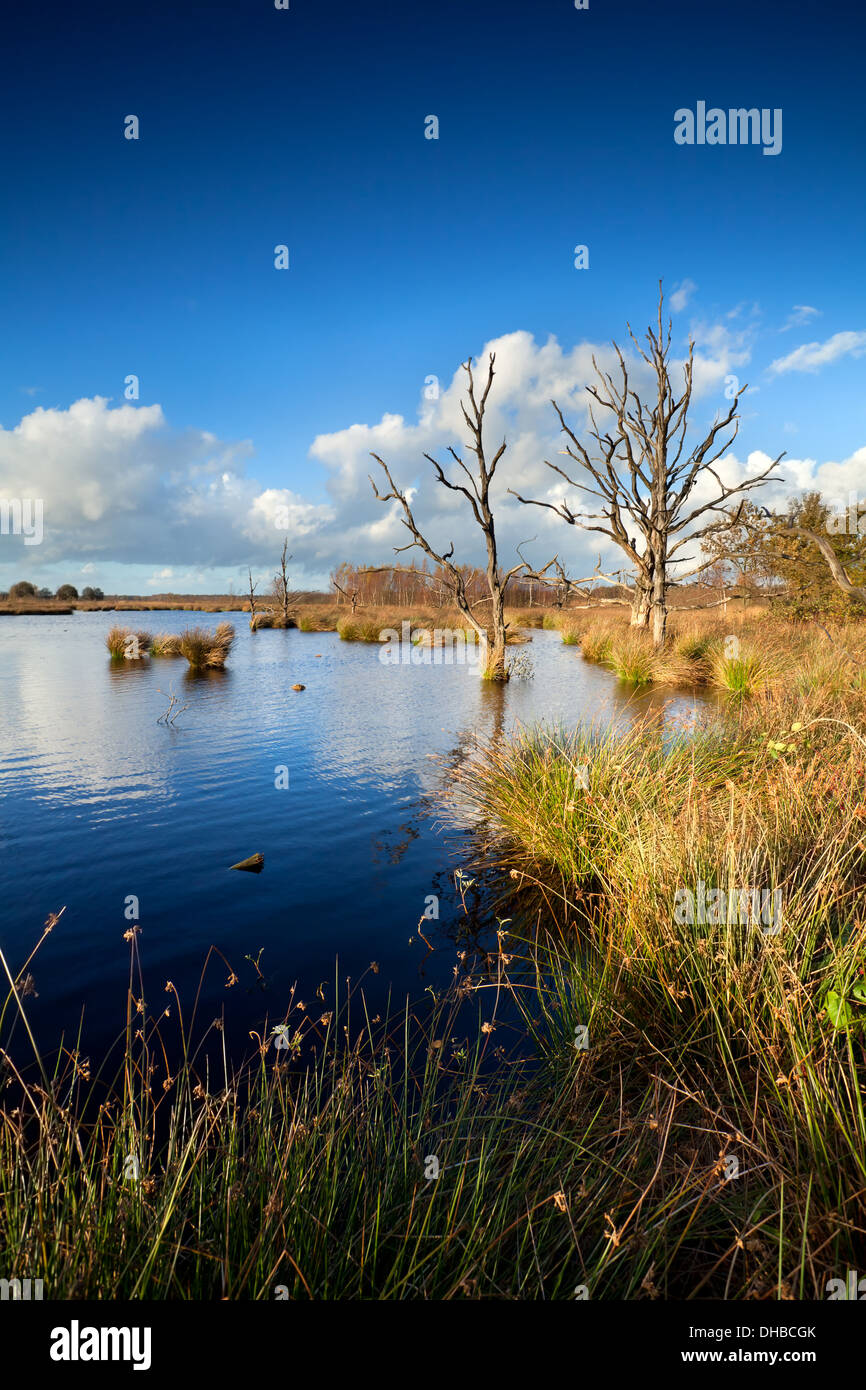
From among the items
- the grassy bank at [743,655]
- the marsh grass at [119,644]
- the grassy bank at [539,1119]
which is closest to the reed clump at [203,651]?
the marsh grass at [119,644]

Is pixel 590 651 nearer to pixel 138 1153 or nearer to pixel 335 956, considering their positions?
pixel 335 956

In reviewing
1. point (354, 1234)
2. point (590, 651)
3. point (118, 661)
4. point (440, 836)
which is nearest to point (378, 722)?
point (440, 836)

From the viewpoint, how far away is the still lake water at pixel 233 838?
3.73 meters

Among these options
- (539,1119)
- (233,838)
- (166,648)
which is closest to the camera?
(539,1119)

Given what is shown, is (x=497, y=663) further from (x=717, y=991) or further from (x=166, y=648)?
(x=166, y=648)

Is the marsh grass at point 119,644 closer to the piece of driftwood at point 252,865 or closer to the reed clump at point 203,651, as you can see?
the reed clump at point 203,651

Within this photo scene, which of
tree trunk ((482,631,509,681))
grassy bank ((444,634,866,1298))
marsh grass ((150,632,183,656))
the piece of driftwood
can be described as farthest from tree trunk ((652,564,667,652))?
marsh grass ((150,632,183,656))

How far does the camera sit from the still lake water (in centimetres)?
373

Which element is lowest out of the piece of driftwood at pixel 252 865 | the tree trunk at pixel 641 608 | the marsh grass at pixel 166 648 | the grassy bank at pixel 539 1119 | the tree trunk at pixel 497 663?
the piece of driftwood at pixel 252 865

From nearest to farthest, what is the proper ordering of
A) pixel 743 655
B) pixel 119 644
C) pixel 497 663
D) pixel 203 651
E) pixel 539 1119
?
pixel 539 1119
pixel 743 655
pixel 497 663
pixel 203 651
pixel 119 644

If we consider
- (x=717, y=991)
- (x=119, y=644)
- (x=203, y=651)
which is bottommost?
(x=717, y=991)

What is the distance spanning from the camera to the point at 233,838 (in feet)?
19.6

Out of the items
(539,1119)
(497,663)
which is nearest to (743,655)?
(497,663)
